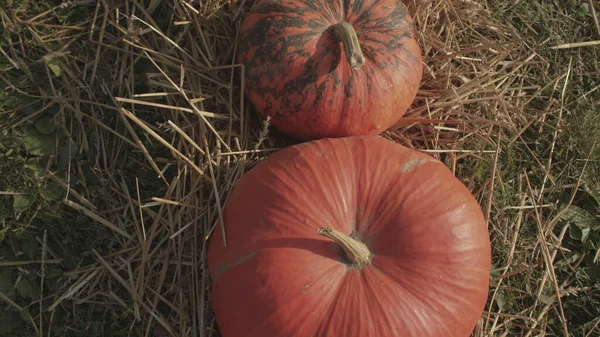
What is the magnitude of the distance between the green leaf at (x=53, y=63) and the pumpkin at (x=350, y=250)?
4.26ft

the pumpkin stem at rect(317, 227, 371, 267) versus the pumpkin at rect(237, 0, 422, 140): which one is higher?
the pumpkin at rect(237, 0, 422, 140)

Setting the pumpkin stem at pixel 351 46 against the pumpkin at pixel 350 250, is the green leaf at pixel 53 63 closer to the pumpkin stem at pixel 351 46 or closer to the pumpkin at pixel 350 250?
the pumpkin at pixel 350 250

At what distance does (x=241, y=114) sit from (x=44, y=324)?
1.53 m

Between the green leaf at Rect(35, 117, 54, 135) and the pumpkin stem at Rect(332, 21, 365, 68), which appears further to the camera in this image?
the green leaf at Rect(35, 117, 54, 135)

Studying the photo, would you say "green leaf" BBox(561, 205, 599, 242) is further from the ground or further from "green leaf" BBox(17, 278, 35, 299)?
"green leaf" BBox(17, 278, 35, 299)

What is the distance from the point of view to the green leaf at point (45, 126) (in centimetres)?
305

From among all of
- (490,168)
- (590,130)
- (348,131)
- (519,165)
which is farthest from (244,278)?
(590,130)

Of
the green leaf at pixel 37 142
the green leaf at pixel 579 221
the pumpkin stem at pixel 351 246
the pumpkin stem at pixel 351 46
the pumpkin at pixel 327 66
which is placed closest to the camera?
the pumpkin stem at pixel 351 246

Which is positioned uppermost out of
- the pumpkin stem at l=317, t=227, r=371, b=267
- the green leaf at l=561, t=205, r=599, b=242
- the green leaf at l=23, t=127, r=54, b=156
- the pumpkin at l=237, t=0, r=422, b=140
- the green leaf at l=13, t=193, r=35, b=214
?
the pumpkin at l=237, t=0, r=422, b=140

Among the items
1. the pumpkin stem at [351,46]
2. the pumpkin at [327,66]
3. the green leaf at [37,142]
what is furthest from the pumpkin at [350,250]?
Result: the green leaf at [37,142]

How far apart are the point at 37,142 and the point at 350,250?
186 centimetres

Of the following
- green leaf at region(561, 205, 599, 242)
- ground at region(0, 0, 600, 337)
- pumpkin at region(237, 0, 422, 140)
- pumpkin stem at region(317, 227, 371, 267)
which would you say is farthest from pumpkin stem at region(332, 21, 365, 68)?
green leaf at region(561, 205, 599, 242)

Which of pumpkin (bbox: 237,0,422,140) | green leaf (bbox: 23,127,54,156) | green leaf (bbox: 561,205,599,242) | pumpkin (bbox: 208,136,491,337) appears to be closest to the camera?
pumpkin (bbox: 208,136,491,337)

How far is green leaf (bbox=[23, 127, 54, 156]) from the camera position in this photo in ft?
9.86
